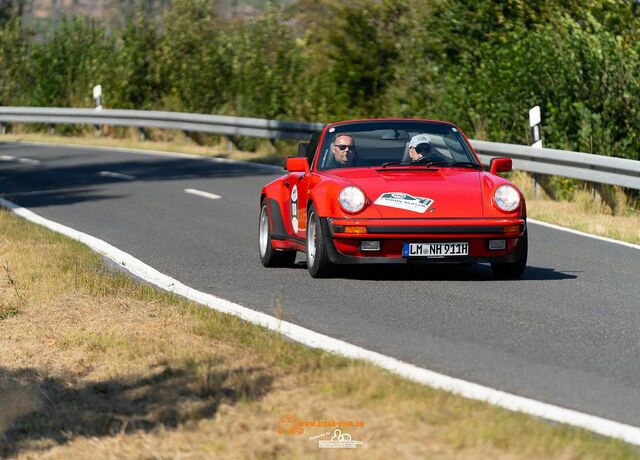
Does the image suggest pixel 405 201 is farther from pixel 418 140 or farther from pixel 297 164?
pixel 297 164

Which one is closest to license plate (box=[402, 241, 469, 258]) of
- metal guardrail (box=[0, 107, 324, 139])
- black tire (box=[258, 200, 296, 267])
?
black tire (box=[258, 200, 296, 267])

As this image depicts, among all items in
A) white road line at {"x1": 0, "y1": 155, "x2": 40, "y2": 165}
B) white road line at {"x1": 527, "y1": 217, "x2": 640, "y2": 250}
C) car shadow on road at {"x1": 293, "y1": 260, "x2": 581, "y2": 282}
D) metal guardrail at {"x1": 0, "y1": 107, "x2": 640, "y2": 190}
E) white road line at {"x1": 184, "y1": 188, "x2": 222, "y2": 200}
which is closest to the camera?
car shadow on road at {"x1": 293, "y1": 260, "x2": 581, "y2": 282}

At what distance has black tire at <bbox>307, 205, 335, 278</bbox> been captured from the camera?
1079 centimetres

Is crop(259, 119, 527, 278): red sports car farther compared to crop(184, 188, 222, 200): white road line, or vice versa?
crop(184, 188, 222, 200): white road line

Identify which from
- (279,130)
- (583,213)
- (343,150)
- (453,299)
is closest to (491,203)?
(453,299)

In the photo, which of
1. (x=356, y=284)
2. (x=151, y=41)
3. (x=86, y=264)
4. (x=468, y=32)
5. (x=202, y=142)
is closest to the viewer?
(x=356, y=284)

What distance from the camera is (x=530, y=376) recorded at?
6.96 metres

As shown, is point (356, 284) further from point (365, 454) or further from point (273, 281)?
point (365, 454)

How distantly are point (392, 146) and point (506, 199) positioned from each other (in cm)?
136

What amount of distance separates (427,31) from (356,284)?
18.6m

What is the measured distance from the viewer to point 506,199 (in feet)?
35.2

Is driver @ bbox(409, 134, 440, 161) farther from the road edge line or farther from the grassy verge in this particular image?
the road edge line

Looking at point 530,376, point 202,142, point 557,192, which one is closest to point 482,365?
point 530,376

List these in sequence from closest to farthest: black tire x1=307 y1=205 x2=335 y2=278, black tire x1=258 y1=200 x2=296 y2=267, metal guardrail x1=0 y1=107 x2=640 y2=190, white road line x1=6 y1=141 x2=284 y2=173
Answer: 1. black tire x1=307 y1=205 x2=335 y2=278
2. black tire x1=258 y1=200 x2=296 y2=267
3. metal guardrail x1=0 y1=107 x2=640 y2=190
4. white road line x1=6 y1=141 x2=284 y2=173
